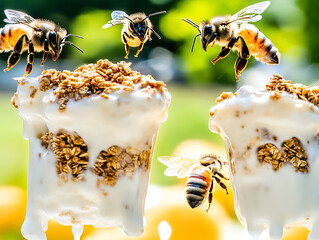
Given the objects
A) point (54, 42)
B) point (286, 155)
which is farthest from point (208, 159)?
point (54, 42)

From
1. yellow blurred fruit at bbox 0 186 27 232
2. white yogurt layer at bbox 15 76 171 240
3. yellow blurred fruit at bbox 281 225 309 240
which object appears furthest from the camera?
yellow blurred fruit at bbox 0 186 27 232

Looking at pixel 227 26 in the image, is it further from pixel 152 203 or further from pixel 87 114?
pixel 152 203

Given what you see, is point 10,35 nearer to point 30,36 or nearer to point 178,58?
point 30,36

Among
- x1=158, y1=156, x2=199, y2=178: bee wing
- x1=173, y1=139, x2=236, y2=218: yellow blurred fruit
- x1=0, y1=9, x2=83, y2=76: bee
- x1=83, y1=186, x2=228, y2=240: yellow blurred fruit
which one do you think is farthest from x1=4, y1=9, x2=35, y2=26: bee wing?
x1=173, y1=139, x2=236, y2=218: yellow blurred fruit

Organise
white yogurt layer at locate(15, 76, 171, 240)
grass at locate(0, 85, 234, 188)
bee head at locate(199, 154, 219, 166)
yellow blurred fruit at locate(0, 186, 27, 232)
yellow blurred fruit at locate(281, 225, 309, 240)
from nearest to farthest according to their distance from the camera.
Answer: white yogurt layer at locate(15, 76, 171, 240), bee head at locate(199, 154, 219, 166), yellow blurred fruit at locate(281, 225, 309, 240), yellow blurred fruit at locate(0, 186, 27, 232), grass at locate(0, 85, 234, 188)

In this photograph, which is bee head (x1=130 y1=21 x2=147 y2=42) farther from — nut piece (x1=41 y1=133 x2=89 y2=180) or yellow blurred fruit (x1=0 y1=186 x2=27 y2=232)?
yellow blurred fruit (x1=0 y1=186 x2=27 y2=232)

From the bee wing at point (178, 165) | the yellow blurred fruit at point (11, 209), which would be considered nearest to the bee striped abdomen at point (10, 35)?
the bee wing at point (178, 165)

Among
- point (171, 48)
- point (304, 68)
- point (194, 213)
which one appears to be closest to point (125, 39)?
point (194, 213)
